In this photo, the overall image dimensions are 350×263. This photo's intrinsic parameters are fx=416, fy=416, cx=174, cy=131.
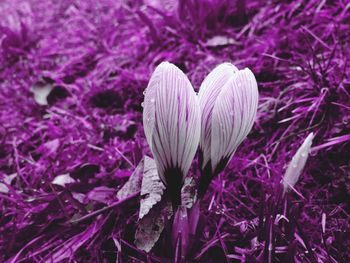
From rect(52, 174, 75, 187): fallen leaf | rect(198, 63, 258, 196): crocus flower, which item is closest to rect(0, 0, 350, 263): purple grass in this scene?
rect(52, 174, 75, 187): fallen leaf

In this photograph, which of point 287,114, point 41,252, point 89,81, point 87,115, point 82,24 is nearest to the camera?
point 41,252

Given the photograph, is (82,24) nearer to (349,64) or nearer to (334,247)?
(349,64)

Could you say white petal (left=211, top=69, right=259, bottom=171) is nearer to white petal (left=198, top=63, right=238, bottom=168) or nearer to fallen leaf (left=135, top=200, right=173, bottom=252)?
white petal (left=198, top=63, right=238, bottom=168)

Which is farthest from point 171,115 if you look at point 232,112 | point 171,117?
point 232,112

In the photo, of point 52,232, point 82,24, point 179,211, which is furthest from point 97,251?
point 82,24

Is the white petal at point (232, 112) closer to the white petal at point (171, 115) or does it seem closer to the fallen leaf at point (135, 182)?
the white petal at point (171, 115)

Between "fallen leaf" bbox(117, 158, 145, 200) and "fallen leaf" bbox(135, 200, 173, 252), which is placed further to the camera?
"fallen leaf" bbox(117, 158, 145, 200)

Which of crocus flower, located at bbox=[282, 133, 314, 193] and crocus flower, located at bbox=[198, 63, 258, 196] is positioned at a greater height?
crocus flower, located at bbox=[198, 63, 258, 196]
